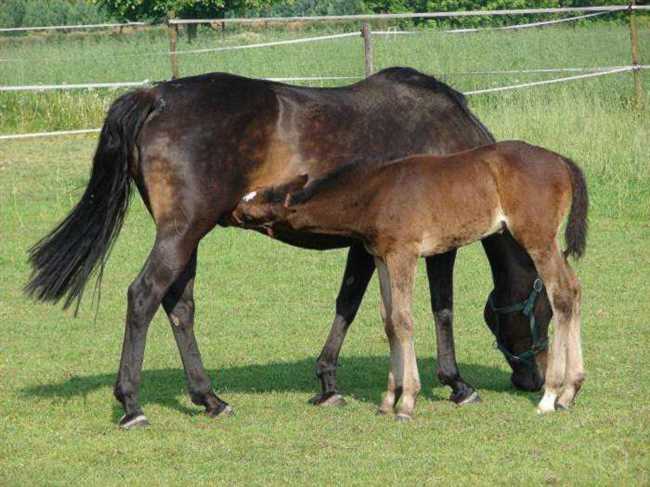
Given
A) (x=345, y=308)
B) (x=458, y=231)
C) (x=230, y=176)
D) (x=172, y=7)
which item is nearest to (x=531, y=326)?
(x=458, y=231)

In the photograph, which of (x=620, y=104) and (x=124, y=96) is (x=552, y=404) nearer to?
(x=124, y=96)

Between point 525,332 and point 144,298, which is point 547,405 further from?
point 144,298

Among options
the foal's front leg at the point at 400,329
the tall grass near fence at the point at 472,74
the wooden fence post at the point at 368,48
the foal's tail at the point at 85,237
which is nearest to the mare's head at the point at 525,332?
the foal's front leg at the point at 400,329

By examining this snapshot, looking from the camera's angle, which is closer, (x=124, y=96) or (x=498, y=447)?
(x=498, y=447)

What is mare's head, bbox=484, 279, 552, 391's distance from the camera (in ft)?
24.7

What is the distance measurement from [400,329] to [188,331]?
1330 millimetres

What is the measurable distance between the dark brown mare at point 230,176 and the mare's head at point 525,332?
10 millimetres

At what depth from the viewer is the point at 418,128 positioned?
25.3 ft

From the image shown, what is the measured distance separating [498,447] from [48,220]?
948 cm

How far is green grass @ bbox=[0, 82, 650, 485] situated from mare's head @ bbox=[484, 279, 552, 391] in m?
0.20

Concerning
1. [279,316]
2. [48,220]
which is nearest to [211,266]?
[279,316]

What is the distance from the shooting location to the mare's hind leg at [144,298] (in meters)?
6.93

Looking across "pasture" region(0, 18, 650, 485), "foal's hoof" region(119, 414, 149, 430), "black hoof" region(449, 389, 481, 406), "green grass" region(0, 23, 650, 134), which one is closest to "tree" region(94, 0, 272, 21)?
"green grass" region(0, 23, 650, 134)

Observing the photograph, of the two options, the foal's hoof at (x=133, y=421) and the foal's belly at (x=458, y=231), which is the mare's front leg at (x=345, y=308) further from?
the foal's hoof at (x=133, y=421)
